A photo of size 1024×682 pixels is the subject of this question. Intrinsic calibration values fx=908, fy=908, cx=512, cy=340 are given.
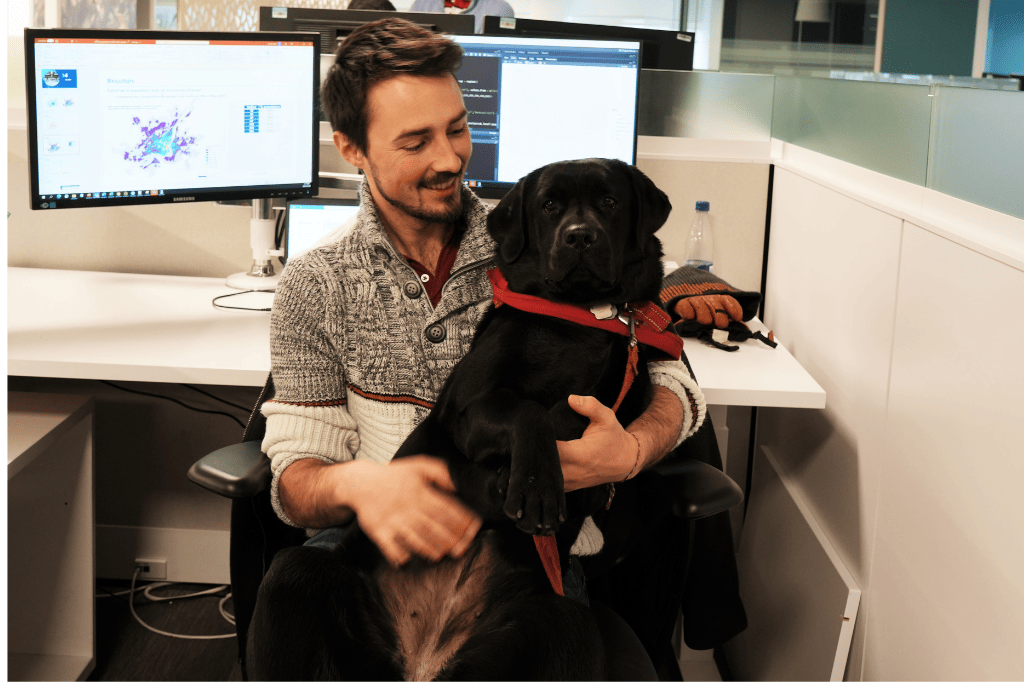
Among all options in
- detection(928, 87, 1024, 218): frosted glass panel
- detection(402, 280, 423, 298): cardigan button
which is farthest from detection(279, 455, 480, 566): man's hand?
detection(928, 87, 1024, 218): frosted glass panel

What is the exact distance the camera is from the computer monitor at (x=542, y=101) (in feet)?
6.18

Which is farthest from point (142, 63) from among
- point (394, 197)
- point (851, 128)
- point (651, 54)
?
point (851, 128)

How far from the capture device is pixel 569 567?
119 centimetres

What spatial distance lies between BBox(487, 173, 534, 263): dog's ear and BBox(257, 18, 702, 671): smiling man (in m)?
0.04

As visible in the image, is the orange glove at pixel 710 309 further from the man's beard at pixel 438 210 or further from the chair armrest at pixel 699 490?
the man's beard at pixel 438 210

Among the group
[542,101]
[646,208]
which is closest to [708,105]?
[542,101]

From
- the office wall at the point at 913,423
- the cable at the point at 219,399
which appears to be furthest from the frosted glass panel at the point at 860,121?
the cable at the point at 219,399

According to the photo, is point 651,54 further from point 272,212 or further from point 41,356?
point 41,356

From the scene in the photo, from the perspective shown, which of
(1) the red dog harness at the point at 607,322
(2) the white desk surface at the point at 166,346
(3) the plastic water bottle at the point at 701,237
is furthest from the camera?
(3) the plastic water bottle at the point at 701,237

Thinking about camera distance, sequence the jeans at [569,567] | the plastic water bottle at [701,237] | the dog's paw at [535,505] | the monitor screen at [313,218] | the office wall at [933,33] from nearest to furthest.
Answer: the dog's paw at [535,505], the jeans at [569,567], the monitor screen at [313,218], the plastic water bottle at [701,237], the office wall at [933,33]

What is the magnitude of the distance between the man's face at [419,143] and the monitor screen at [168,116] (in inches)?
29.2

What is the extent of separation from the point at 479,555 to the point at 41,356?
2.77 ft

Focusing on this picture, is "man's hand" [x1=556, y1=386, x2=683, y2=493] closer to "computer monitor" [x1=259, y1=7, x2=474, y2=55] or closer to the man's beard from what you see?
the man's beard

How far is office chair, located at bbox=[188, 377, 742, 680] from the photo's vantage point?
111 cm
